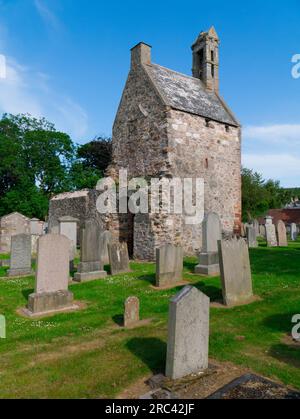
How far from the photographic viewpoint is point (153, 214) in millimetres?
14148

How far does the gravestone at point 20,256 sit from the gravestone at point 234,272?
762 cm

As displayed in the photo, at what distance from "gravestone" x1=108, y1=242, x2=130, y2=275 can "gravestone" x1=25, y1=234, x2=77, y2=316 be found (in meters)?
3.40

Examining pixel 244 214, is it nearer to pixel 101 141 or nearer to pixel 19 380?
pixel 101 141

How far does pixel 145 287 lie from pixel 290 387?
5591 mm

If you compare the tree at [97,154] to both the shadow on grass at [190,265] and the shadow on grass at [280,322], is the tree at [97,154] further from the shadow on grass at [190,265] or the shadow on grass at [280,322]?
the shadow on grass at [280,322]

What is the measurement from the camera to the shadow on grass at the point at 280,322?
570 cm

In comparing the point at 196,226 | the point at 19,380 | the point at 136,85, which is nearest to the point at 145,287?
the point at 19,380

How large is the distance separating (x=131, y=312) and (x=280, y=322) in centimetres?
299

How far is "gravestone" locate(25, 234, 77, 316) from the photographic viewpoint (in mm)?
6910

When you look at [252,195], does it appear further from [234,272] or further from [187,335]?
[187,335]

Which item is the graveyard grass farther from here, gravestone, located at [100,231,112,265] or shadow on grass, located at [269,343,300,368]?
gravestone, located at [100,231,112,265]

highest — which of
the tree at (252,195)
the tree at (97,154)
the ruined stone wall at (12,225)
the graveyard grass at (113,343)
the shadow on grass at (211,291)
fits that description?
the tree at (97,154)

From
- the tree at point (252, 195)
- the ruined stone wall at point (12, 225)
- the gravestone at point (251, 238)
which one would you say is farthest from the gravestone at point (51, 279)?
the tree at point (252, 195)

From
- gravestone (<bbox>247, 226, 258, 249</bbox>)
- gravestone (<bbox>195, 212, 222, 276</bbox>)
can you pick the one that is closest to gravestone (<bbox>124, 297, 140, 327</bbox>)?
gravestone (<bbox>195, 212, 222, 276</bbox>)
